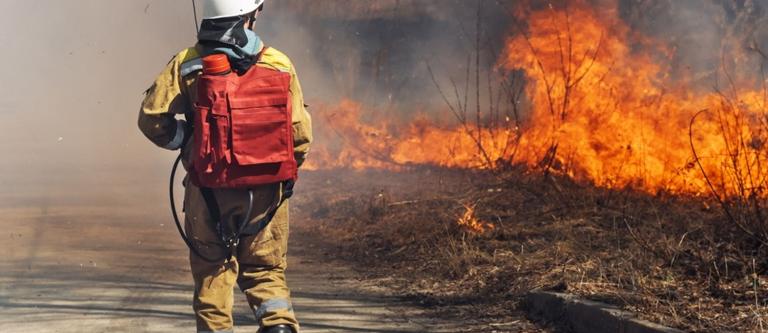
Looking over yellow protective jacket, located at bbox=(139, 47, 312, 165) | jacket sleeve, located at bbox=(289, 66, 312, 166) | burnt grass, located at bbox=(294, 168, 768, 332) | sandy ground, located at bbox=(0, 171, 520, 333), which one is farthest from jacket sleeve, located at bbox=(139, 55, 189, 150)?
burnt grass, located at bbox=(294, 168, 768, 332)

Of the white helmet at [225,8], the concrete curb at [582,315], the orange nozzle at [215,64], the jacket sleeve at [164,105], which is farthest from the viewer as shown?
the concrete curb at [582,315]

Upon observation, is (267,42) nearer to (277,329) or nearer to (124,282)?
(124,282)

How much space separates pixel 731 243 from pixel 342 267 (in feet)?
11.9

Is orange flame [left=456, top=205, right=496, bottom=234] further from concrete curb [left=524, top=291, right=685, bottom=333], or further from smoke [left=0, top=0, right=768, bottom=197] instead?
smoke [left=0, top=0, right=768, bottom=197]

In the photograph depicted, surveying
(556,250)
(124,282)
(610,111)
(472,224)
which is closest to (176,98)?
(124,282)

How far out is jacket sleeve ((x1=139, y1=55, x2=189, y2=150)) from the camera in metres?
4.57

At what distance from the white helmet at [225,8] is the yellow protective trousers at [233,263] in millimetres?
763

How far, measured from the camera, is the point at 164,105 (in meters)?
4.56

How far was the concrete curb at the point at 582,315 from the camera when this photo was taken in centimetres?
564

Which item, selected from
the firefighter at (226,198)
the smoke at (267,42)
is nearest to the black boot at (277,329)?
the firefighter at (226,198)

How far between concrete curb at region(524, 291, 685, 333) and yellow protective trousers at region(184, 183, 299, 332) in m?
1.94

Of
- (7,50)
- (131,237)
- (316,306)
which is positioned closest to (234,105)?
(316,306)

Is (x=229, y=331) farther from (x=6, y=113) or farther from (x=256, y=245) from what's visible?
(x=6, y=113)

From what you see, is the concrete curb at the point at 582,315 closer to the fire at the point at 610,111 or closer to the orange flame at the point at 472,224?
the orange flame at the point at 472,224
